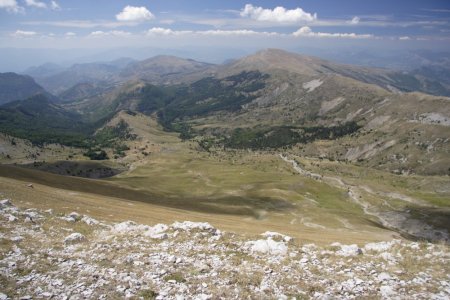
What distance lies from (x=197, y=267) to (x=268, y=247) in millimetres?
6726

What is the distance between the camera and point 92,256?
2353 cm

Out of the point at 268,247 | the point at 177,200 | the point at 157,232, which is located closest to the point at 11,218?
the point at 157,232

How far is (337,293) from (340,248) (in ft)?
29.1

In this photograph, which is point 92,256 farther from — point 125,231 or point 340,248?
point 340,248

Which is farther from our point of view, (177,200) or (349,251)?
(177,200)

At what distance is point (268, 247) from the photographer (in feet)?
87.4

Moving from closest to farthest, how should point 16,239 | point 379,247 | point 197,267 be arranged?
point 197,267, point 16,239, point 379,247

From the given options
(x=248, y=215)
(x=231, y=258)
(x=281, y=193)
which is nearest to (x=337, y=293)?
(x=231, y=258)

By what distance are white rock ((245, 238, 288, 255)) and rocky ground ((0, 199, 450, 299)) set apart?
82 mm

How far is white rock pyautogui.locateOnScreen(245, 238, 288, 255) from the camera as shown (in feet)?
85.2

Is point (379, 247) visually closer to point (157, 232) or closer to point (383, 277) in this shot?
point (383, 277)

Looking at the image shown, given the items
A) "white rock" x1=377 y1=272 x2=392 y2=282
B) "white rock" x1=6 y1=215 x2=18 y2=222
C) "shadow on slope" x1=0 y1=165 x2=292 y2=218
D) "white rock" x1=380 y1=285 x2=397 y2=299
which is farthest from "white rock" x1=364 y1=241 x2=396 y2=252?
"shadow on slope" x1=0 y1=165 x2=292 y2=218

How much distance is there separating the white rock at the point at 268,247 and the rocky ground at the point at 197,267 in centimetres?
8

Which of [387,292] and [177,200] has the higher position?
[387,292]
